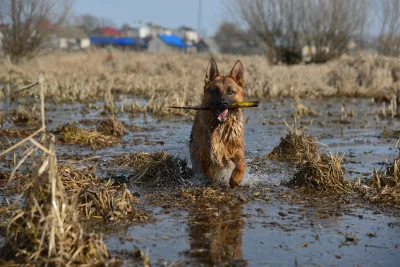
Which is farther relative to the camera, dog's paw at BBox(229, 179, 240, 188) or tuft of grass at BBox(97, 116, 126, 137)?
tuft of grass at BBox(97, 116, 126, 137)

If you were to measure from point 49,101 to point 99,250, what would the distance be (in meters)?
14.6

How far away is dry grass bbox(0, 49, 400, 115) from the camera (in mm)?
19672

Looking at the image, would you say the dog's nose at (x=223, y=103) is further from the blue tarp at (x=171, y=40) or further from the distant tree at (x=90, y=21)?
the distant tree at (x=90, y=21)

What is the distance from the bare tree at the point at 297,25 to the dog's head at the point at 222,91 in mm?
27142

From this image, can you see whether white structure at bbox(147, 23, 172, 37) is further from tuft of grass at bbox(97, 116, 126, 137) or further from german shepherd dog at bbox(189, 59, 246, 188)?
german shepherd dog at bbox(189, 59, 246, 188)

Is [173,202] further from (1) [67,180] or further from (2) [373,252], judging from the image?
(2) [373,252]

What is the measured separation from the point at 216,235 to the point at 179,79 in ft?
65.4

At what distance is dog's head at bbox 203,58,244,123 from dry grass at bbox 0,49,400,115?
7.78 metres

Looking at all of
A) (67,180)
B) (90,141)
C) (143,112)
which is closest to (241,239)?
(67,180)

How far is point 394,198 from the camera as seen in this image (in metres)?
6.30

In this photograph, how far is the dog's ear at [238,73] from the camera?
7.57m

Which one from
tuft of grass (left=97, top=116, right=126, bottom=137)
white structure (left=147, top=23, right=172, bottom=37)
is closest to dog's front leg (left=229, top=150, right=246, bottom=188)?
tuft of grass (left=97, top=116, right=126, bottom=137)

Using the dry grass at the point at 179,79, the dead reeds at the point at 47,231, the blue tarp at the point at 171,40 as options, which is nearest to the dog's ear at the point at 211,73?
the dead reeds at the point at 47,231

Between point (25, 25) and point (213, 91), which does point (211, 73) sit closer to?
point (213, 91)
